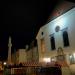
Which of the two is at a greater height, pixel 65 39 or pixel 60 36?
pixel 60 36

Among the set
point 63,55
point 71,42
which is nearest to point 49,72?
point 63,55

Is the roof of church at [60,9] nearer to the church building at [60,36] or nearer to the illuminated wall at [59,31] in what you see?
the church building at [60,36]

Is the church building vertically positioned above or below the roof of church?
below

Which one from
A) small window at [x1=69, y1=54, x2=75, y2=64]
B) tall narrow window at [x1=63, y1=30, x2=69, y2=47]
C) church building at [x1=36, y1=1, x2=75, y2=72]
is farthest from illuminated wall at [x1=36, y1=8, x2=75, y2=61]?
small window at [x1=69, y1=54, x2=75, y2=64]

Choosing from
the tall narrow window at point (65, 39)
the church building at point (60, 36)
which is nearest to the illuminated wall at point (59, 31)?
the church building at point (60, 36)

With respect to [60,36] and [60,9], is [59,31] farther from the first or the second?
[60,9]

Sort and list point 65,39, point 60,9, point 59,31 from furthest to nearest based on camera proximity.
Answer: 1. point 60,9
2. point 59,31
3. point 65,39

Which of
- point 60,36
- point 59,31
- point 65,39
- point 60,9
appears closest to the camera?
point 65,39

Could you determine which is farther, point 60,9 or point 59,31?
point 60,9

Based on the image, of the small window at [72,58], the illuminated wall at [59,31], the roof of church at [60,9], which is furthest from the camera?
the roof of church at [60,9]

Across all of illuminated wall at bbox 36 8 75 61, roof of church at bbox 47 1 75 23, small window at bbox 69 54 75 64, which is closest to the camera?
small window at bbox 69 54 75 64

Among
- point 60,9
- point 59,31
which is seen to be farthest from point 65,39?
point 60,9

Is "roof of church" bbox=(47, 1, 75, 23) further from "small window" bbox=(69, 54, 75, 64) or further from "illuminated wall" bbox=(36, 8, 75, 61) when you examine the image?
"small window" bbox=(69, 54, 75, 64)

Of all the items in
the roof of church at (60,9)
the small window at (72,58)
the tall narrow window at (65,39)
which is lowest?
the small window at (72,58)
